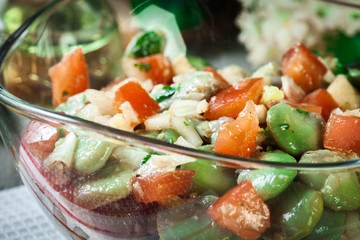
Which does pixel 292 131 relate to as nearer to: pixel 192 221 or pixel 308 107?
pixel 308 107

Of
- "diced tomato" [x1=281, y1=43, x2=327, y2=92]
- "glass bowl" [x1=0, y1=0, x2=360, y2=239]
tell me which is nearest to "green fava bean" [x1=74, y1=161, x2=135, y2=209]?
"glass bowl" [x1=0, y1=0, x2=360, y2=239]

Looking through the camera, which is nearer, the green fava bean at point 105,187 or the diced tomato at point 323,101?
the green fava bean at point 105,187

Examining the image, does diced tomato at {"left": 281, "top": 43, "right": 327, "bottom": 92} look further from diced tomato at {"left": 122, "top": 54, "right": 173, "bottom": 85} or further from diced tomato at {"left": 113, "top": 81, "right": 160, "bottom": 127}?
diced tomato at {"left": 113, "top": 81, "right": 160, "bottom": 127}

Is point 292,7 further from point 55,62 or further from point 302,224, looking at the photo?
point 302,224

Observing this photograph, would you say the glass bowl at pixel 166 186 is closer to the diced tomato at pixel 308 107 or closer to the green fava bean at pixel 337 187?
the green fava bean at pixel 337 187

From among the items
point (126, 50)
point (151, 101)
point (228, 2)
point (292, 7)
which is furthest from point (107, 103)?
point (292, 7)

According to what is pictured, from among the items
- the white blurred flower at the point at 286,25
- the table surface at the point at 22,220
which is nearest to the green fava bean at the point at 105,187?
the table surface at the point at 22,220

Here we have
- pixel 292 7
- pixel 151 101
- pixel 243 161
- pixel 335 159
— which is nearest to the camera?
pixel 243 161
